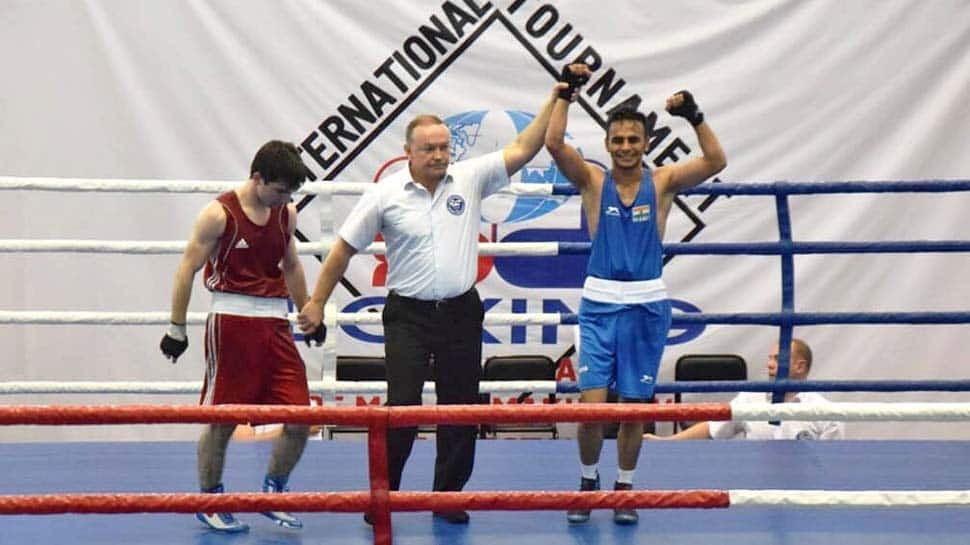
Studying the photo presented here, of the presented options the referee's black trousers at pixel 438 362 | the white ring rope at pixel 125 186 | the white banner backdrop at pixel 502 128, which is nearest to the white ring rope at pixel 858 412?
the referee's black trousers at pixel 438 362

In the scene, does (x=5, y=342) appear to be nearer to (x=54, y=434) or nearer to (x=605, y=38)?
(x=54, y=434)

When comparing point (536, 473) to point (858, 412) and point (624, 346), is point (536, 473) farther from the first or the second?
point (858, 412)

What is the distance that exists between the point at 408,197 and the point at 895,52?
406 cm

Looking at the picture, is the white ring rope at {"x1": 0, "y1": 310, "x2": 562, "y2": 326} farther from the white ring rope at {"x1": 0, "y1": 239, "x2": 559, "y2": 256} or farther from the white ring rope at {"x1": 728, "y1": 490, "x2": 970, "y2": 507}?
the white ring rope at {"x1": 728, "y1": 490, "x2": 970, "y2": 507}

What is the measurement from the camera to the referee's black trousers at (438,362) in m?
4.38

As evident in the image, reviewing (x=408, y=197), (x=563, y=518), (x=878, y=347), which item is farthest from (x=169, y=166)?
(x=878, y=347)

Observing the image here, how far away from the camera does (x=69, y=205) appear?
718cm

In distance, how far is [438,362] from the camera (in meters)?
4.45

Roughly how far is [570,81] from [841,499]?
1.65 m

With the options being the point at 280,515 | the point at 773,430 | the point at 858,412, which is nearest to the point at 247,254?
the point at 280,515

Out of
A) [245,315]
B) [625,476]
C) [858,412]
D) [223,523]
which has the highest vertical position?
[245,315]

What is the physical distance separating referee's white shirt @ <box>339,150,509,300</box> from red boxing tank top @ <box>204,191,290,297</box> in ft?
0.80

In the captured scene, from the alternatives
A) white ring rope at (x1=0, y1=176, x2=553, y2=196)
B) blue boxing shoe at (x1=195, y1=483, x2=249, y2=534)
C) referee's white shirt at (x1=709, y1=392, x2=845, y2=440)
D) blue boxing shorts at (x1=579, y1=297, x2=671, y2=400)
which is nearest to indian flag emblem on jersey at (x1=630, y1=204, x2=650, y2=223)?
blue boxing shorts at (x1=579, y1=297, x2=671, y2=400)

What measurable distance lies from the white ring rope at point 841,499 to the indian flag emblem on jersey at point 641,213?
45.9 inches
